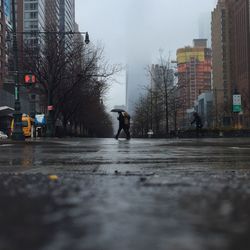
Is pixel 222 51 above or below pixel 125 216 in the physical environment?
above

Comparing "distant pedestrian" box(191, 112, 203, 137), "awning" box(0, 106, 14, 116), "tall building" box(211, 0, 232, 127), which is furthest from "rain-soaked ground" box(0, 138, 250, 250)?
"tall building" box(211, 0, 232, 127)

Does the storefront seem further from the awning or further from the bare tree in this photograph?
the bare tree

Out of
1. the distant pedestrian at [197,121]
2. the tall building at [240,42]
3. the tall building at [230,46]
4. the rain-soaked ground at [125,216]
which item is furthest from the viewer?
the tall building at [230,46]

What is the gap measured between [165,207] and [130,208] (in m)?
0.27

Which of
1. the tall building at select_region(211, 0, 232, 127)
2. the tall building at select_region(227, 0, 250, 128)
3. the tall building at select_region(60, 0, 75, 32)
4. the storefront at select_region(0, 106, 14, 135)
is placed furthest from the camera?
the tall building at select_region(211, 0, 232, 127)


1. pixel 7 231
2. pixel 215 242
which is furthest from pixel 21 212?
pixel 215 242

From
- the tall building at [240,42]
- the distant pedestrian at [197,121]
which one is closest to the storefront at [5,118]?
the distant pedestrian at [197,121]

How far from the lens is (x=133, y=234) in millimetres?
2670

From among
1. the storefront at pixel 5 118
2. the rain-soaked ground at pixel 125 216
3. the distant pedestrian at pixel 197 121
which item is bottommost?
the rain-soaked ground at pixel 125 216

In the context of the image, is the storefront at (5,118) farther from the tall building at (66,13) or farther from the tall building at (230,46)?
the tall building at (230,46)

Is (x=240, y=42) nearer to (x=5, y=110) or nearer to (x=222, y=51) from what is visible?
(x=222, y=51)

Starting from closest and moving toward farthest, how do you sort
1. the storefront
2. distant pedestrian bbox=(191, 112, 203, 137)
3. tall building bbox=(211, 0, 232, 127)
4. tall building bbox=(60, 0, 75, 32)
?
distant pedestrian bbox=(191, 112, 203, 137) < the storefront < tall building bbox=(60, 0, 75, 32) < tall building bbox=(211, 0, 232, 127)

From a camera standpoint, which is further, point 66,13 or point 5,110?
point 66,13

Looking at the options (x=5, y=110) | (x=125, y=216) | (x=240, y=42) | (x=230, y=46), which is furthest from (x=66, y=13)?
(x=125, y=216)
